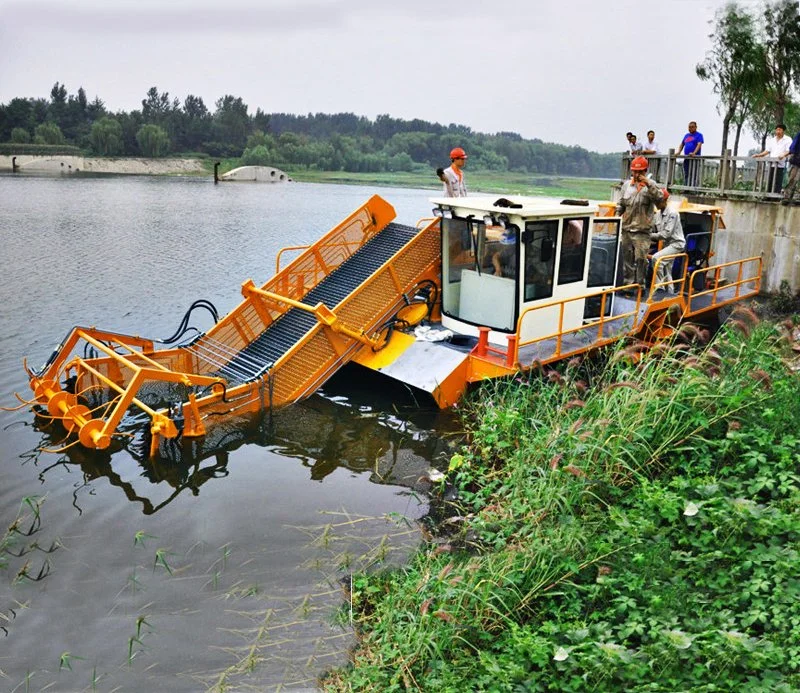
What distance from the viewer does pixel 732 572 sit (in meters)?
5.12

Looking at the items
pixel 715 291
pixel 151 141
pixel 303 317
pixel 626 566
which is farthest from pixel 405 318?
pixel 151 141

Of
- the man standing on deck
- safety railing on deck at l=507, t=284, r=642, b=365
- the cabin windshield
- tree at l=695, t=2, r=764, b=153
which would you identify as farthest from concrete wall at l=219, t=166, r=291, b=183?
safety railing on deck at l=507, t=284, r=642, b=365

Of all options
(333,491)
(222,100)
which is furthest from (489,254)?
(222,100)

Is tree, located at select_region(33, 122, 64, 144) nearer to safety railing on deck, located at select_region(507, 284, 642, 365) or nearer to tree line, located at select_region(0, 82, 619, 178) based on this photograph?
tree line, located at select_region(0, 82, 619, 178)

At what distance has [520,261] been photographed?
10273mm

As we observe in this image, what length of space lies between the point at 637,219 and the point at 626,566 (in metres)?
7.85

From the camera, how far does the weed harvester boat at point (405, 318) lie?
9883 millimetres

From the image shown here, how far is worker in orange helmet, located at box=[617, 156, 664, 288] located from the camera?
38.7 ft

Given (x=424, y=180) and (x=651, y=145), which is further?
(x=424, y=180)

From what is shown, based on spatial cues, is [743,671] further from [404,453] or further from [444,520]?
[404,453]

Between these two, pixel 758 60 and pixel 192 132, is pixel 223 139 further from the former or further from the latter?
pixel 758 60

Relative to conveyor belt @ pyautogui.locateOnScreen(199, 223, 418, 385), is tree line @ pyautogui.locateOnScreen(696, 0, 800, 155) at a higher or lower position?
higher

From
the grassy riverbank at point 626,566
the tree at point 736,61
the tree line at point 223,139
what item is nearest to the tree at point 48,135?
the tree line at point 223,139

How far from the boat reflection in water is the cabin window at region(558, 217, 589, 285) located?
2592mm
